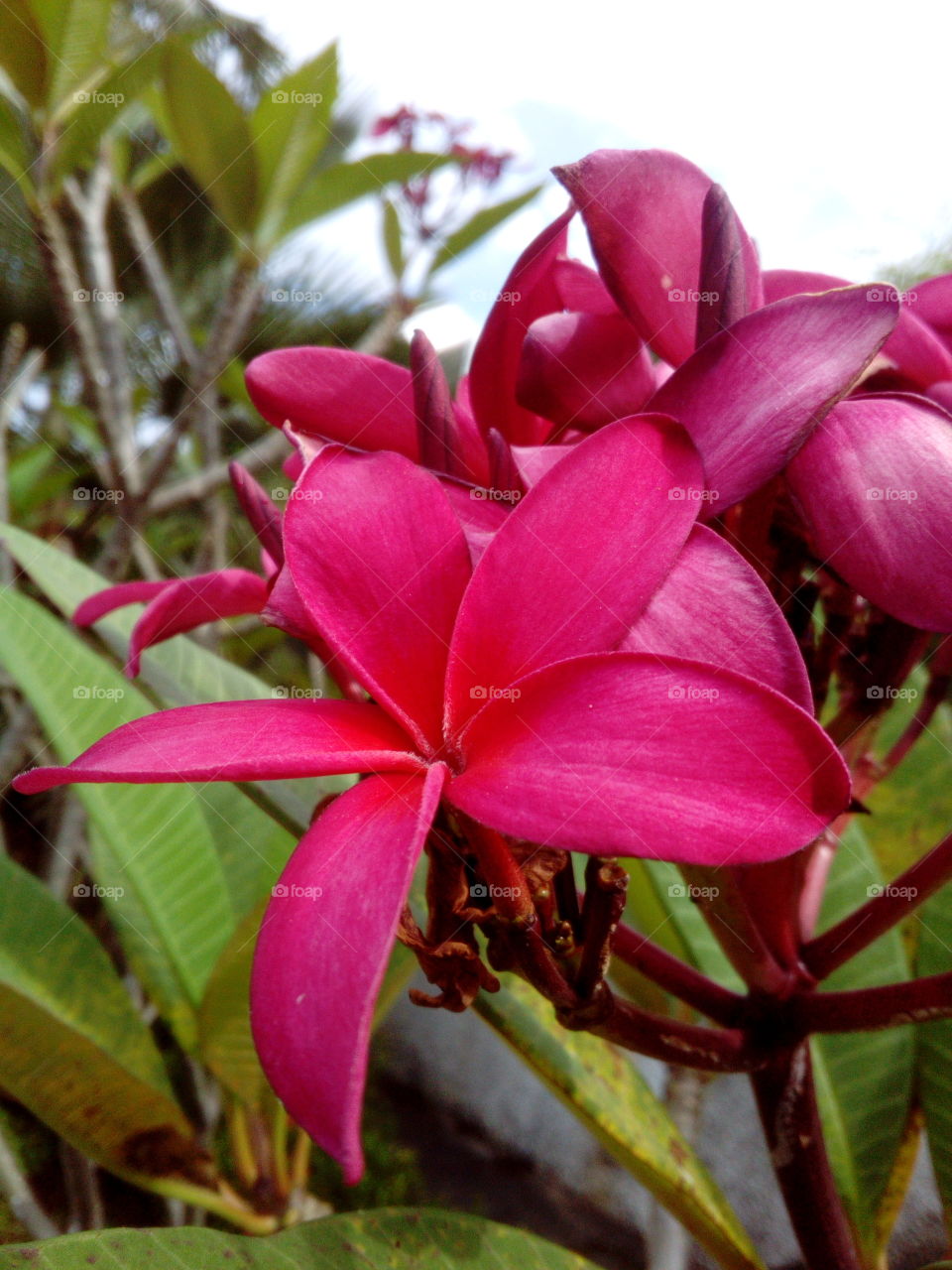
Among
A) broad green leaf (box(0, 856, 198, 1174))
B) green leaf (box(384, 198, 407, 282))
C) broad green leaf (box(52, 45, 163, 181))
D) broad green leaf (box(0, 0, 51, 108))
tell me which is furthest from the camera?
green leaf (box(384, 198, 407, 282))

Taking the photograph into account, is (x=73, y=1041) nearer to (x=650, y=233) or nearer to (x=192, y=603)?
(x=192, y=603)

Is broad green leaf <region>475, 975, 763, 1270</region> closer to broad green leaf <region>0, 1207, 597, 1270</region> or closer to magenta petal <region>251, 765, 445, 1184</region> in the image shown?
broad green leaf <region>0, 1207, 597, 1270</region>

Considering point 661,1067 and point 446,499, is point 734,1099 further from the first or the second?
point 446,499

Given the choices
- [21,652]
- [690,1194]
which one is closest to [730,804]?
[690,1194]

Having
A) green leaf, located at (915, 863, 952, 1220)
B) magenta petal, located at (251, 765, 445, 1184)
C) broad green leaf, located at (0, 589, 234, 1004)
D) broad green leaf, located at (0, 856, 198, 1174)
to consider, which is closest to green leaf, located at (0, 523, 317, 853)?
broad green leaf, located at (0, 589, 234, 1004)

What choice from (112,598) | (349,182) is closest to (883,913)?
(112,598)

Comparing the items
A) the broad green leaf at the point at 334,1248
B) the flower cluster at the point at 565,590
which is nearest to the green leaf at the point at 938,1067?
the broad green leaf at the point at 334,1248
